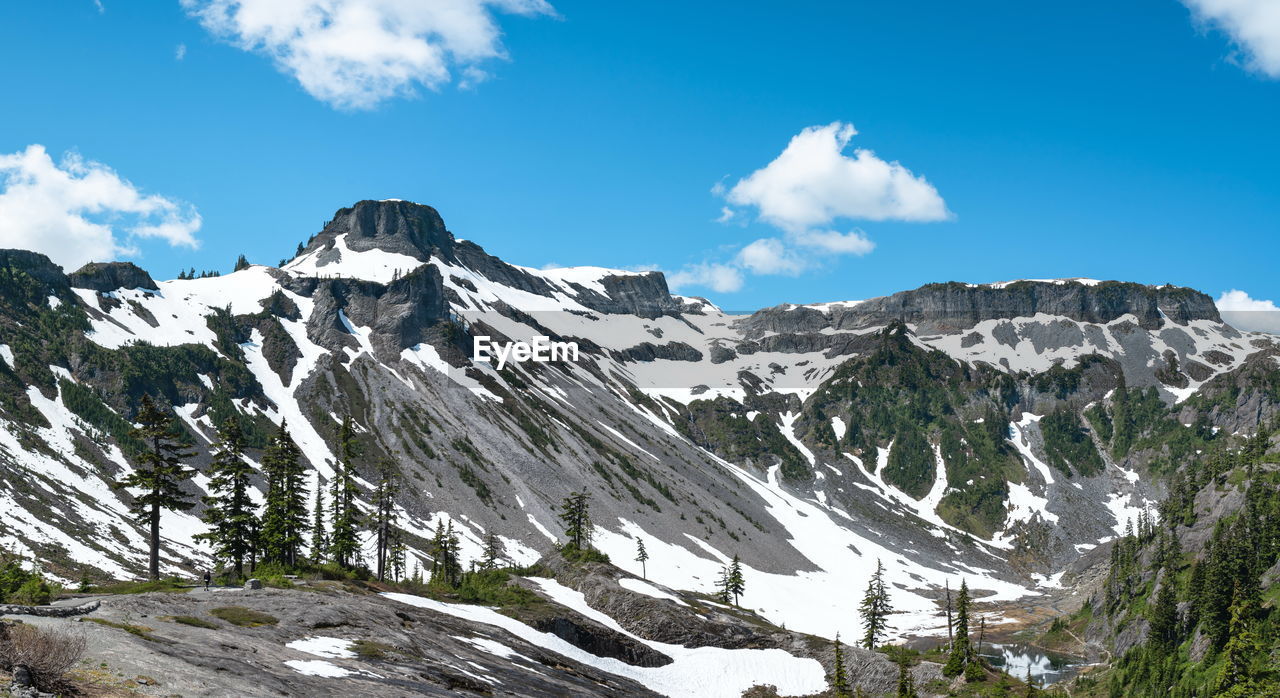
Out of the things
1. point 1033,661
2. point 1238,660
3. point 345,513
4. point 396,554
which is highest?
point 345,513

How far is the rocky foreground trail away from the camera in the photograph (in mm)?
28875

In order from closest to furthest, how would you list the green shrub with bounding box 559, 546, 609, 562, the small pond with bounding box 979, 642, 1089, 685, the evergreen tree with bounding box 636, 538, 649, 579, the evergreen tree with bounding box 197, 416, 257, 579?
the evergreen tree with bounding box 197, 416, 257, 579
the green shrub with bounding box 559, 546, 609, 562
the small pond with bounding box 979, 642, 1089, 685
the evergreen tree with bounding box 636, 538, 649, 579

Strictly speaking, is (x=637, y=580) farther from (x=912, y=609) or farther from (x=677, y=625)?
(x=912, y=609)

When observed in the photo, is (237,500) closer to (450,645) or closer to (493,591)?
(493,591)

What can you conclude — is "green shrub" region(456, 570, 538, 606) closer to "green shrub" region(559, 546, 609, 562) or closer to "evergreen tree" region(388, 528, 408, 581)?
"green shrub" region(559, 546, 609, 562)

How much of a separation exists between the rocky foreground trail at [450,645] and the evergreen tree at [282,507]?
989 centimetres

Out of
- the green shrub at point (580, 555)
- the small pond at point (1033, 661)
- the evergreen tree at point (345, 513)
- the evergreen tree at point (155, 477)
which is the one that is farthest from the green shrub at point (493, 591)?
the small pond at point (1033, 661)

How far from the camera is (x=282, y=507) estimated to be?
6272cm

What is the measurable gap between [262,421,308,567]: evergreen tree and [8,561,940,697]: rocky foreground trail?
9892 mm

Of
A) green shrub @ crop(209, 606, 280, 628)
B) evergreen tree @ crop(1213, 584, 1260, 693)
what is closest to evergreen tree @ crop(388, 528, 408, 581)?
green shrub @ crop(209, 606, 280, 628)

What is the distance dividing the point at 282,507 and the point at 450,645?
2365 centimetres

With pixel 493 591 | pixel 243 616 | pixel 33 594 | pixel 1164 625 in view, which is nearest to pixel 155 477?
pixel 33 594

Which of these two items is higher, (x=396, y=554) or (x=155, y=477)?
(x=155, y=477)

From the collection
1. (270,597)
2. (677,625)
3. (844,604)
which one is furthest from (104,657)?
(844,604)
